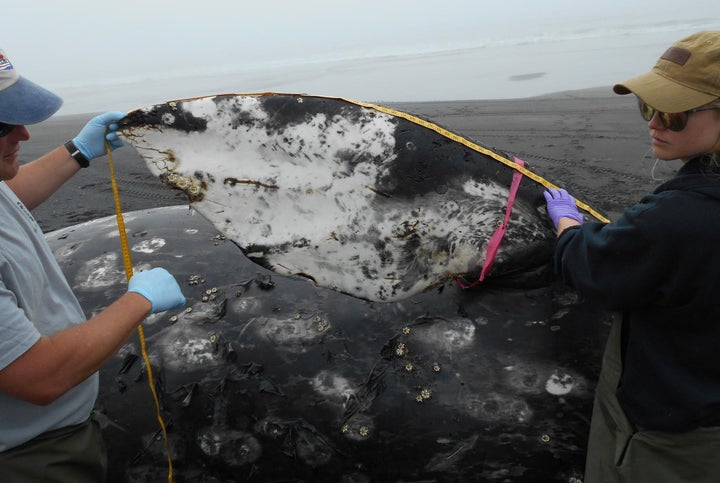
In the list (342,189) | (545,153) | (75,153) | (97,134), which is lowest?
(545,153)

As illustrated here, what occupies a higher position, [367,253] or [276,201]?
[276,201]

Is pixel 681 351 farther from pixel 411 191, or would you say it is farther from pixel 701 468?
pixel 411 191

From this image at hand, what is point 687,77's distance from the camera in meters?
1.82

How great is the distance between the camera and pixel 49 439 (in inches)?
87.8

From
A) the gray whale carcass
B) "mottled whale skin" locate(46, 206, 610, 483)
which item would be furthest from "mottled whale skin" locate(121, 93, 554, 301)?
"mottled whale skin" locate(46, 206, 610, 483)

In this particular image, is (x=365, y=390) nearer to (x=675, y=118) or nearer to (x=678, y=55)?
(x=675, y=118)

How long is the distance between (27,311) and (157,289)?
532 mm

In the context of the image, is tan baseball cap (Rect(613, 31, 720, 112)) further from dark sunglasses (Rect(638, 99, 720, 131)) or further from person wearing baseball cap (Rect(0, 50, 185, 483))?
person wearing baseball cap (Rect(0, 50, 185, 483))

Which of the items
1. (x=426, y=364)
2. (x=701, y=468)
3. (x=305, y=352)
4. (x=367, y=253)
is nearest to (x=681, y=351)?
(x=701, y=468)

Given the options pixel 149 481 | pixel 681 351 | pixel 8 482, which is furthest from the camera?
pixel 149 481

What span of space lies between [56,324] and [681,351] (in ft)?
8.52

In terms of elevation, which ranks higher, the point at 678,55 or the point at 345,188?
the point at 678,55

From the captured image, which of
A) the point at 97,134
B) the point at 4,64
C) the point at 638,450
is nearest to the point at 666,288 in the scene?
the point at 638,450

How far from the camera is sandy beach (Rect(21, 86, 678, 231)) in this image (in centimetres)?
775
